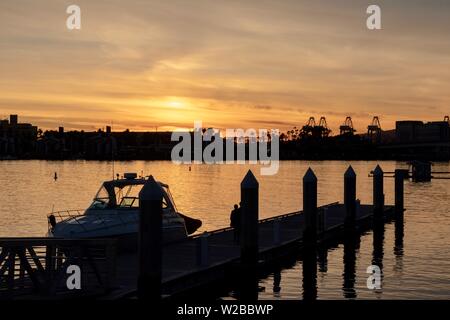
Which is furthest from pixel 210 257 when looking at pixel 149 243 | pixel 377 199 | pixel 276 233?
pixel 377 199

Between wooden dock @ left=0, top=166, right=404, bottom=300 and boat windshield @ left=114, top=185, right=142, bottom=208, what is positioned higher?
boat windshield @ left=114, top=185, right=142, bottom=208

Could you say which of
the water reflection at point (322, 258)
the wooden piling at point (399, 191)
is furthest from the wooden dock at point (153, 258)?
the wooden piling at point (399, 191)

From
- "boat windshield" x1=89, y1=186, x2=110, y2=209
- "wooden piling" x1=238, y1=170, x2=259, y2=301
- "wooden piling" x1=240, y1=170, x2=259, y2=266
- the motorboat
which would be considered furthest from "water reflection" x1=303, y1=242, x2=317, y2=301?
"boat windshield" x1=89, y1=186, x2=110, y2=209

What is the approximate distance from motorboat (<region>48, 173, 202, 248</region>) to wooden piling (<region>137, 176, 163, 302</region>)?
6680mm

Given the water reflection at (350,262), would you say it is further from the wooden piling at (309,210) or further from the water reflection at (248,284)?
the water reflection at (248,284)

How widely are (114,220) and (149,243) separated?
798cm

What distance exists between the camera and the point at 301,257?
30.5 m

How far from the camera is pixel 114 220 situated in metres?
25.7

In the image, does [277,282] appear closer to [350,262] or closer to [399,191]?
[350,262]

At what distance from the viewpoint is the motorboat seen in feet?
81.6

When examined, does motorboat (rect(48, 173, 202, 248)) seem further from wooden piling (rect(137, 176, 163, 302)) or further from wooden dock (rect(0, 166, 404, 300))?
wooden piling (rect(137, 176, 163, 302))

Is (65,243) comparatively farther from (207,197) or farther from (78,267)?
(207,197)
